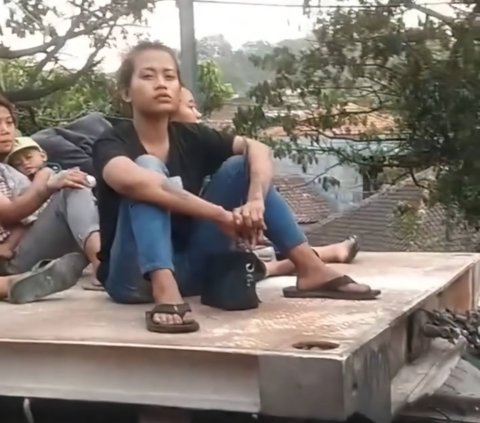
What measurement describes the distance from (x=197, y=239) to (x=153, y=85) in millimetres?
371

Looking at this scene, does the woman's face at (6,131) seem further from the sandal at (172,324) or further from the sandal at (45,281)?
the sandal at (172,324)

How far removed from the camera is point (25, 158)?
304 cm

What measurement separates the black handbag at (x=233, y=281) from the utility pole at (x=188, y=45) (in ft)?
5.01

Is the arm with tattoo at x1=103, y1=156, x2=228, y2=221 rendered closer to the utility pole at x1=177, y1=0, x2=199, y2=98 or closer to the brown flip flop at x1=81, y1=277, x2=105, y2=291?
the brown flip flop at x1=81, y1=277, x2=105, y2=291

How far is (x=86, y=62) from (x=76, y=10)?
296 millimetres

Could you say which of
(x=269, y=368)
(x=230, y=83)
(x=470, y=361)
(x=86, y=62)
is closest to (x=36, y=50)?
(x=86, y=62)

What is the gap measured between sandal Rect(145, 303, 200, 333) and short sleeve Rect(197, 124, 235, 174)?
53cm

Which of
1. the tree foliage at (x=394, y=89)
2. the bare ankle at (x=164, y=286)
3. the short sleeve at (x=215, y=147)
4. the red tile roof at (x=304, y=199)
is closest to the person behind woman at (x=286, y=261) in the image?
the short sleeve at (x=215, y=147)

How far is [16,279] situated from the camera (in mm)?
2379

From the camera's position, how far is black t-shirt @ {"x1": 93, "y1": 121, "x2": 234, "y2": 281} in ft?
7.49

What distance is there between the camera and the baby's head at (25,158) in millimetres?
3029

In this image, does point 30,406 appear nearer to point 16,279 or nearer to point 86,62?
point 16,279

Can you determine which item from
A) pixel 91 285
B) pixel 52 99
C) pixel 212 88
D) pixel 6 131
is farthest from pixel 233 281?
pixel 52 99

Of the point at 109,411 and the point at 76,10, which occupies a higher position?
the point at 76,10
